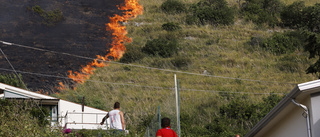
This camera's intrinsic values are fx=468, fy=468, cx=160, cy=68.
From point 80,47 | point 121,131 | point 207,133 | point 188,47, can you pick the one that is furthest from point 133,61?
point 121,131

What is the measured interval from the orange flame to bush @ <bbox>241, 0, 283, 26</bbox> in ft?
43.2

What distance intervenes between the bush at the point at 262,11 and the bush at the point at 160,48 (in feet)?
45.6

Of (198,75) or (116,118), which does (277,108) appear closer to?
(116,118)

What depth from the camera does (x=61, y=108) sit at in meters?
24.1

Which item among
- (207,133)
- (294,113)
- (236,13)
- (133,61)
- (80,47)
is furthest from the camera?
(236,13)

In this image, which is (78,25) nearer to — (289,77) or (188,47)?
(188,47)

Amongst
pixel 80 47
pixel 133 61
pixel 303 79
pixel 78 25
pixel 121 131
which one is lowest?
pixel 121 131

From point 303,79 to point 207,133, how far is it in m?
15.2

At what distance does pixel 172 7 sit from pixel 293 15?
14.5 meters

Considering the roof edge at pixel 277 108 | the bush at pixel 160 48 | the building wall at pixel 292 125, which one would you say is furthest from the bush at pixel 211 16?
the building wall at pixel 292 125

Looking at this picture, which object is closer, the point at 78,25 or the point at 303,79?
the point at 303,79

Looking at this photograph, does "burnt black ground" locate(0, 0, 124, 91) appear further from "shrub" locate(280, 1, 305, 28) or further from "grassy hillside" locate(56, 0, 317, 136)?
"shrub" locate(280, 1, 305, 28)

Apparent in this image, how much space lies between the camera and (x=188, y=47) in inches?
1847

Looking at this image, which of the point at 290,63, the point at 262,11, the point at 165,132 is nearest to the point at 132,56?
the point at 290,63
